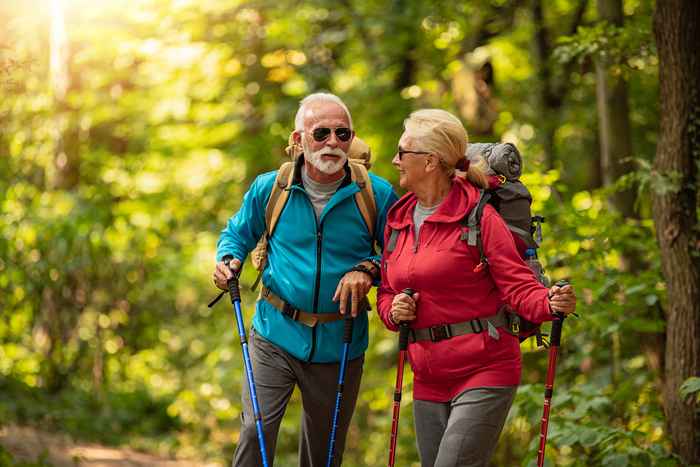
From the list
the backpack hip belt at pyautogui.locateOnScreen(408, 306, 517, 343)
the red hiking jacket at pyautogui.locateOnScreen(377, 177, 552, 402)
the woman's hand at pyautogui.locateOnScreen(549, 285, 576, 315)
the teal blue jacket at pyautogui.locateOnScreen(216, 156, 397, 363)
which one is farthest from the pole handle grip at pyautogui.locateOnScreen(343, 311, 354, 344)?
the woman's hand at pyautogui.locateOnScreen(549, 285, 576, 315)

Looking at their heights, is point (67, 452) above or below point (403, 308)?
below

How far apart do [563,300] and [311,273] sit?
131cm

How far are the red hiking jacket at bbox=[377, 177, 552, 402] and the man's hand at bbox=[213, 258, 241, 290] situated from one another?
909 millimetres

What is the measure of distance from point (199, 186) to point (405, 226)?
1100 centimetres

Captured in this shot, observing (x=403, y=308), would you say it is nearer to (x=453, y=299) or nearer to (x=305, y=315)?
(x=453, y=299)

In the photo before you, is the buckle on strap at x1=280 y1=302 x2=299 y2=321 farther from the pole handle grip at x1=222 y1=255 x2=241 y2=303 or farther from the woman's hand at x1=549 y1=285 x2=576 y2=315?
the woman's hand at x1=549 y1=285 x2=576 y2=315

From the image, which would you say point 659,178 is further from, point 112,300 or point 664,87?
point 112,300

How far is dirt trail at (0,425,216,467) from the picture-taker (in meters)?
8.78

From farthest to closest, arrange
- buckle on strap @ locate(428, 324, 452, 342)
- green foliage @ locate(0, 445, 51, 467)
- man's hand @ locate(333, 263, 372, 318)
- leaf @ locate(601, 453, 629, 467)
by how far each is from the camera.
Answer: green foliage @ locate(0, 445, 51, 467)
leaf @ locate(601, 453, 629, 467)
man's hand @ locate(333, 263, 372, 318)
buckle on strap @ locate(428, 324, 452, 342)

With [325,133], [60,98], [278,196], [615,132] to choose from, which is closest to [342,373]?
[278,196]

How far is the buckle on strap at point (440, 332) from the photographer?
165 inches

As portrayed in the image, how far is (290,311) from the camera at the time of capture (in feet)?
15.7

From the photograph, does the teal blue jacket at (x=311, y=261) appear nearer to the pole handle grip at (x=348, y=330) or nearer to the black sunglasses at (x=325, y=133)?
the pole handle grip at (x=348, y=330)

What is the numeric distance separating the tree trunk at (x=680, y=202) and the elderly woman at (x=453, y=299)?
2.16m
